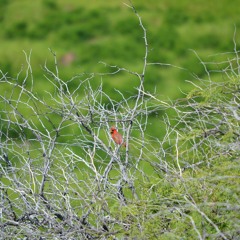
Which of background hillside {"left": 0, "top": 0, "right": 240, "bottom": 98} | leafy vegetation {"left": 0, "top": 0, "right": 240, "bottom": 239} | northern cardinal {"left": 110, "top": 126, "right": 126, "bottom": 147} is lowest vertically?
background hillside {"left": 0, "top": 0, "right": 240, "bottom": 98}

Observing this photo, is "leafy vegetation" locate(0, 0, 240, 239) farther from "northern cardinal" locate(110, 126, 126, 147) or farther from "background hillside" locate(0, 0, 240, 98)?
"background hillside" locate(0, 0, 240, 98)

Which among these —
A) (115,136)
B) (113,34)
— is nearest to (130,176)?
(115,136)

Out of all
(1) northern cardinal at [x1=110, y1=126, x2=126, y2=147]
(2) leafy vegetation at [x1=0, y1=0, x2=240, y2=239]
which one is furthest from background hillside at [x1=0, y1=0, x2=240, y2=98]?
(1) northern cardinal at [x1=110, y1=126, x2=126, y2=147]

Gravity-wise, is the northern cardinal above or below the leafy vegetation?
below

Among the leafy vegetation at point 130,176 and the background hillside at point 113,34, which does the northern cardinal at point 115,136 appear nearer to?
the leafy vegetation at point 130,176

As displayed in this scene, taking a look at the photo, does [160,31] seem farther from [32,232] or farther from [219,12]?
[32,232]

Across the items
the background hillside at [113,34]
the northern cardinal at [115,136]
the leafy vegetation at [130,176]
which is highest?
the leafy vegetation at [130,176]

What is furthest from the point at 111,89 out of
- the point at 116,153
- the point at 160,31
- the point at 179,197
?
the point at 179,197

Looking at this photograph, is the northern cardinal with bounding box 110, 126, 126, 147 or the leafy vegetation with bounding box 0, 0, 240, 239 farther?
the northern cardinal with bounding box 110, 126, 126, 147

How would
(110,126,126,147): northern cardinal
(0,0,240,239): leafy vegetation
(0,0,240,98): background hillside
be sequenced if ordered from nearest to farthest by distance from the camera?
(0,0,240,239): leafy vegetation → (110,126,126,147): northern cardinal → (0,0,240,98): background hillside

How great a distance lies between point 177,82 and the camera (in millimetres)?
10516

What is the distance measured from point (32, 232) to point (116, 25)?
8305 mm

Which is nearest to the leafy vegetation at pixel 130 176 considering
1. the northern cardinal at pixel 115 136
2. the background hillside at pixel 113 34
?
the northern cardinal at pixel 115 136

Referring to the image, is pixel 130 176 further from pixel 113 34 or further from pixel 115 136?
pixel 113 34
